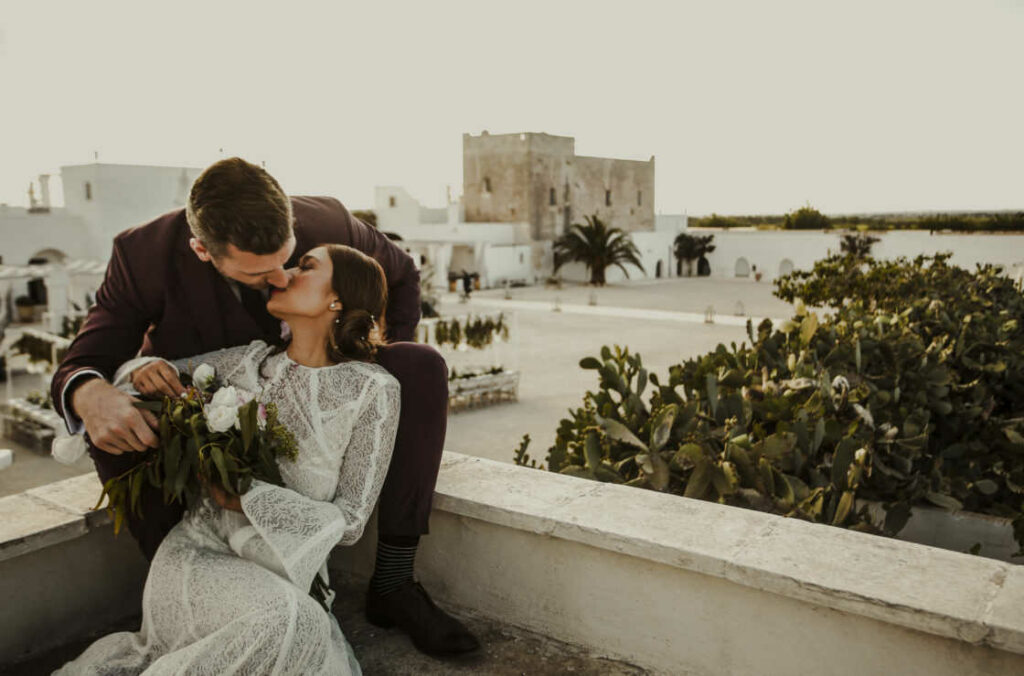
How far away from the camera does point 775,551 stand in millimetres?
1725

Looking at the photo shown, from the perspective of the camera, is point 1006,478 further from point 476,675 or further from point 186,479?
point 186,479

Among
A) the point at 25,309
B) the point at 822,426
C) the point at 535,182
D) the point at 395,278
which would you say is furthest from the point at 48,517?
the point at 535,182

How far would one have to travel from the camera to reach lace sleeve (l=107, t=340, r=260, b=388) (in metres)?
2.00

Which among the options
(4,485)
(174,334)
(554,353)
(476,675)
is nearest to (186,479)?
(174,334)

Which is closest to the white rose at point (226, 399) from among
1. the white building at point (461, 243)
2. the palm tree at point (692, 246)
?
the white building at point (461, 243)

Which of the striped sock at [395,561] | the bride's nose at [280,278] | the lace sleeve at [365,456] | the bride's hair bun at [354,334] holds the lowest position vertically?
the striped sock at [395,561]

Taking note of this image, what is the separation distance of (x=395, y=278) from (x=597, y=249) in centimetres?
3166

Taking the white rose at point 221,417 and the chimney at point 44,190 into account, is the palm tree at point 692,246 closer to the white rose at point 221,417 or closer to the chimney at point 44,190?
the chimney at point 44,190

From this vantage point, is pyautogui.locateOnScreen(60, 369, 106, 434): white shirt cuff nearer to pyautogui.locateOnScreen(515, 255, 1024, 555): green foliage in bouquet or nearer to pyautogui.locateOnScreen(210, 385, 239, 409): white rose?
pyautogui.locateOnScreen(210, 385, 239, 409): white rose

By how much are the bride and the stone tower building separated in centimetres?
3440

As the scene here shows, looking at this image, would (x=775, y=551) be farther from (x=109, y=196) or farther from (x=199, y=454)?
(x=109, y=196)

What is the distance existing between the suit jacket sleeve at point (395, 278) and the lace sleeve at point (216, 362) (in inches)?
17.3

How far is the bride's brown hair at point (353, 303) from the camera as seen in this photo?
1938mm

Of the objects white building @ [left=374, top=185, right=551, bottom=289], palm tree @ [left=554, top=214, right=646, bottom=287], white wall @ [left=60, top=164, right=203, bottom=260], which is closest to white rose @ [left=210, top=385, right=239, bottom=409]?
white wall @ [left=60, top=164, right=203, bottom=260]
